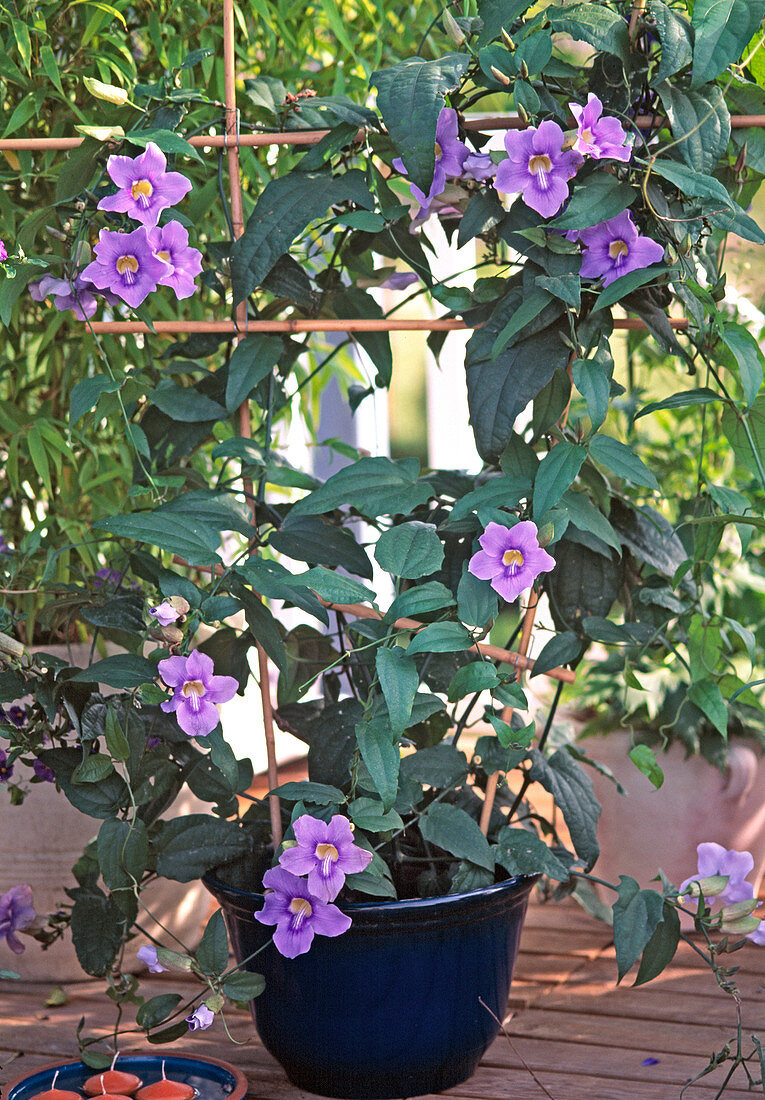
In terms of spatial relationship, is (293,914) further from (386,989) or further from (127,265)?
(127,265)

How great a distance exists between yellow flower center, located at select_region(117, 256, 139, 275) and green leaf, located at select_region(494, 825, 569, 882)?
0.64 meters

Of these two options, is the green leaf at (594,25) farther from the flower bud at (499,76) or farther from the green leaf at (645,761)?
the green leaf at (645,761)

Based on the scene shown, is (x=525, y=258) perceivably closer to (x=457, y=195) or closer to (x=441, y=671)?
(x=457, y=195)

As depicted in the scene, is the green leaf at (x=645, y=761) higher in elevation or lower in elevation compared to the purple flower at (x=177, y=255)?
lower

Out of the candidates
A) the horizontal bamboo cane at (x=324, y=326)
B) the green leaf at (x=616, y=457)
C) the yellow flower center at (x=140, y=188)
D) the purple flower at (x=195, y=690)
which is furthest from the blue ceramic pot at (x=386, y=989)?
the yellow flower center at (x=140, y=188)

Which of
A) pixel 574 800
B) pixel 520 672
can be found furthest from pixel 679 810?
pixel 520 672

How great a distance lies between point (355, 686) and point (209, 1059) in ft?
1.30

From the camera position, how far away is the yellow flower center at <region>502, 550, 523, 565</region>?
0.99 m

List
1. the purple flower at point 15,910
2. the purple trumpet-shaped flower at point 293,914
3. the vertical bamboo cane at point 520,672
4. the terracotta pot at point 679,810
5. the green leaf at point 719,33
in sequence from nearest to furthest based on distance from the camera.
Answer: the green leaf at point 719,33 < the purple trumpet-shaped flower at point 293,914 < the vertical bamboo cane at point 520,672 < the purple flower at point 15,910 < the terracotta pot at point 679,810

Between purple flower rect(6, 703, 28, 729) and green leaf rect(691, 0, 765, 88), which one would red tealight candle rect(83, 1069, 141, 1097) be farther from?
green leaf rect(691, 0, 765, 88)

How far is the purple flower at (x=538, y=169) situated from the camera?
96 centimetres

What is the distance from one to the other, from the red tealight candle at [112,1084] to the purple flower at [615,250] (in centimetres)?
86

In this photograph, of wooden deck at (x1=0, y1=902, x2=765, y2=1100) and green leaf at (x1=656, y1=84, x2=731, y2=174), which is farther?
wooden deck at (x1=0, y1=902, x2=765, y2=1100)

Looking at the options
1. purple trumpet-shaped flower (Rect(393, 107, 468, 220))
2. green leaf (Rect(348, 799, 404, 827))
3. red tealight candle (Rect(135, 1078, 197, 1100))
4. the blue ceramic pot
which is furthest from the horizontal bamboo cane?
red tealight candle (Rect(135, 1078, 197, 1100))
